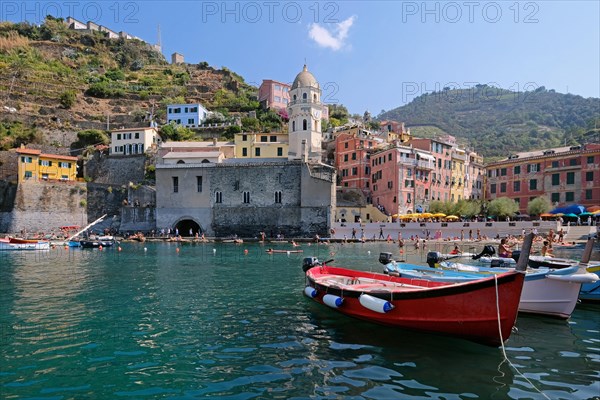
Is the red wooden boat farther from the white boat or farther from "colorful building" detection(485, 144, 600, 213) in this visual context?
"colorful building" detection(485, 144, 600, 213)

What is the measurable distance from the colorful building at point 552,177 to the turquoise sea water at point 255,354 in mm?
39677

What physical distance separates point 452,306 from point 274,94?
7540cm

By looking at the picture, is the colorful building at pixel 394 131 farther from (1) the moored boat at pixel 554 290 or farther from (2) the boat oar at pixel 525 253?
(2) the boat oar at pixel 525 253

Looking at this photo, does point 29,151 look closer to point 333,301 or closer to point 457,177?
point 333,301

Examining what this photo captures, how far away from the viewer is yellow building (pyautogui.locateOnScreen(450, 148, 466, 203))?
5844 cm

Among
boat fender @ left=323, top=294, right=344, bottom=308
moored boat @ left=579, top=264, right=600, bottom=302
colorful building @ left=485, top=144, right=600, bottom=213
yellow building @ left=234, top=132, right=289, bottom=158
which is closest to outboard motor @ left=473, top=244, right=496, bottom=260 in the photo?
moored boat @ left=579, top=264, right=600, bottom=302

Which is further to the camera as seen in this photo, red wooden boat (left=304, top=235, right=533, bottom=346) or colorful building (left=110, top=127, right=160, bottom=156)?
colorful building (left=110, top=127, right=160, bottom=156)

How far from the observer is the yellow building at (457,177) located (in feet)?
192

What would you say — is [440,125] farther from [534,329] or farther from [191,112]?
[534,329]

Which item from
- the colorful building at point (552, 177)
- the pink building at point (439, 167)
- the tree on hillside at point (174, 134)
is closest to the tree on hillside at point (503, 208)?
the colorful building at point (552, 177)

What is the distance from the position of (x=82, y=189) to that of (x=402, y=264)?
4538 centimetres

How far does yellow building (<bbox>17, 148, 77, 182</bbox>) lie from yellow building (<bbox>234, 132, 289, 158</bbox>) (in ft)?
69.8

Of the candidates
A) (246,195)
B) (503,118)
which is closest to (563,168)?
(246,195)

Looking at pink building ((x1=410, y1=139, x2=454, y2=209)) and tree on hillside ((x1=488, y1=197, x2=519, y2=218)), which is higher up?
pink building ((x1=410, y1=139, x2=454, y2=209))
